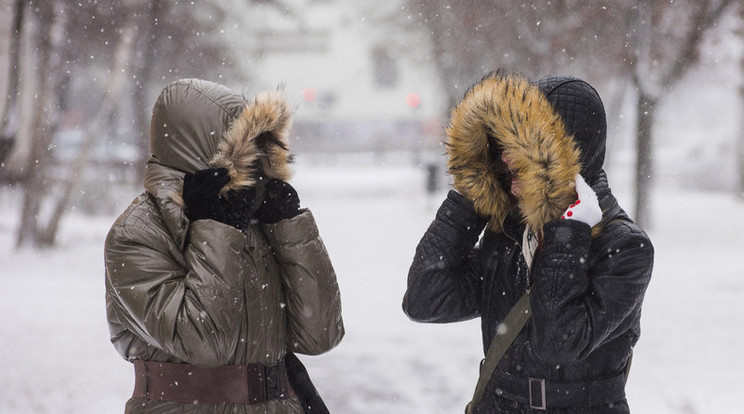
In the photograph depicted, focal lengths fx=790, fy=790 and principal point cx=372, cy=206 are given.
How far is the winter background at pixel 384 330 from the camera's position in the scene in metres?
5.89

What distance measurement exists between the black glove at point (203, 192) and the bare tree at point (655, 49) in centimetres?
990

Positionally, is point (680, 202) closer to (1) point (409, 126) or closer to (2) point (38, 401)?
(1) point (409, 126)

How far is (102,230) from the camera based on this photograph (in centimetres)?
1473

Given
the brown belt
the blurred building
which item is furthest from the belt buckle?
the blurred building

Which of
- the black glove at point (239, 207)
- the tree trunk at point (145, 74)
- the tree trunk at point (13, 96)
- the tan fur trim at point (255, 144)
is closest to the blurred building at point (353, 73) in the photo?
the tree trunk at point (145, 74)

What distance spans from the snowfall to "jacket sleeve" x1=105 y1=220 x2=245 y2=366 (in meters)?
2.76

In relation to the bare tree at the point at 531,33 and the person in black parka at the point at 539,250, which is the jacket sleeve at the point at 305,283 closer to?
the person in black parka at the point at 539,250

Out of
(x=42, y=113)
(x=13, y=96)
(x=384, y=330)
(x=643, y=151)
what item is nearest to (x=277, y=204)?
(x=384, y=330)

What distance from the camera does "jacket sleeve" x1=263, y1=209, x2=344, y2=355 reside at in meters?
2.41

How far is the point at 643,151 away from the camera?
12.0 metres

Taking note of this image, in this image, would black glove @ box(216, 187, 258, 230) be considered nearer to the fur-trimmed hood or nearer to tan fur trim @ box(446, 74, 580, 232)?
the fur-trimmed hood

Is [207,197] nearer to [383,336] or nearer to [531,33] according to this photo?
[383,336]

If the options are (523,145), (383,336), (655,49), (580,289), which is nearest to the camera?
(580,289)

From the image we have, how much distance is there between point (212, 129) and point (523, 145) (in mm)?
954
